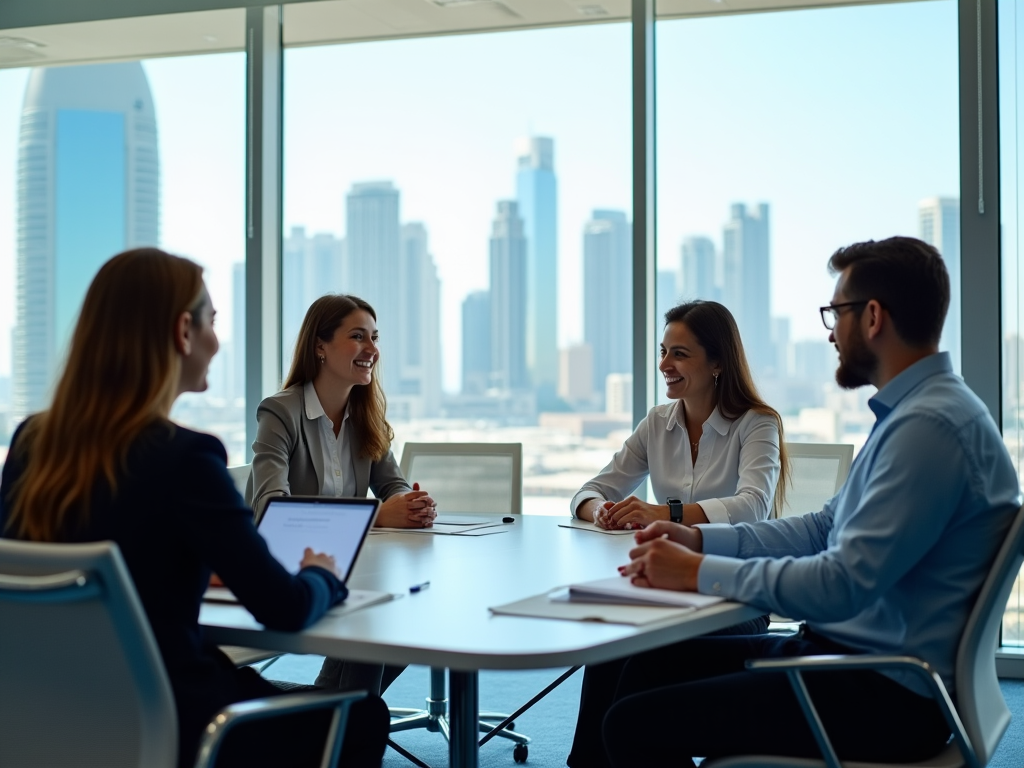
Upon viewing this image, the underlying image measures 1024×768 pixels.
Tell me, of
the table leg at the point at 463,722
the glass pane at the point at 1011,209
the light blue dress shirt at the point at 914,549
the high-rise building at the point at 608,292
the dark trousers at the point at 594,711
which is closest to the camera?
the light blue dress shirt at the point at 914,549

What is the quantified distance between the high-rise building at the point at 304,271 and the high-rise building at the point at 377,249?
8 centimetres

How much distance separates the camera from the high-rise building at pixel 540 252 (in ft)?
15.7

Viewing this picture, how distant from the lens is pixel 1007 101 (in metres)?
4.18

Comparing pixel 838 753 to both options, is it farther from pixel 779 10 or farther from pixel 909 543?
pixel 779 10

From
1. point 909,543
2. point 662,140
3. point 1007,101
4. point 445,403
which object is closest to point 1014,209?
point 1007,101

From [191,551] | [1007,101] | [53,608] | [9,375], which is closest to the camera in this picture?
[53,608]

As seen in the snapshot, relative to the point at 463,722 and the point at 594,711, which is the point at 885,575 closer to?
the point at 463,722

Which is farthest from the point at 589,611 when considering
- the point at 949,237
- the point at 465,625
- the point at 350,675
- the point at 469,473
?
the point at 949,237

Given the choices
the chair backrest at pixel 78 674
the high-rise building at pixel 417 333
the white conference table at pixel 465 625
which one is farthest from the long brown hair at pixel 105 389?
the high-rise building at pixel 417 333

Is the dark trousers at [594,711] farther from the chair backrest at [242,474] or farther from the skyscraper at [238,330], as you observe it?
the skyscraper at [238,330]

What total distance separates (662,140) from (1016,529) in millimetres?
3207

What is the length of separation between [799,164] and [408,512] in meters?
2.49

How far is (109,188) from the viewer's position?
5547 millimetres

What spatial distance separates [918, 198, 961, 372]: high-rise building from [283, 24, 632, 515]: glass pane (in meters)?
1.25
